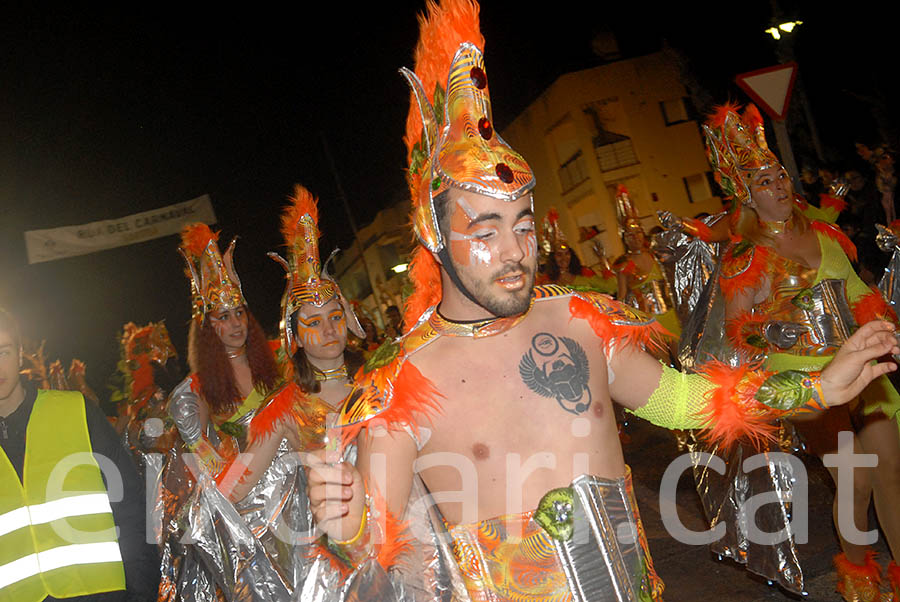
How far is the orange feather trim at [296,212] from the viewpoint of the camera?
17.3 ft

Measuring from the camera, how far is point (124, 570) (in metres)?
3.50

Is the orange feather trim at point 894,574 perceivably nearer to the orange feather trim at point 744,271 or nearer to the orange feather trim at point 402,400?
the orange feather trim at point 744,271

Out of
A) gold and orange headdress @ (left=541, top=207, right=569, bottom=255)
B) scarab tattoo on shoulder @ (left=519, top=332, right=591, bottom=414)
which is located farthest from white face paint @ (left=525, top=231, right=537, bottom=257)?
gold and orange headdress @ (left=541, top=207, right=569, bottom=255)

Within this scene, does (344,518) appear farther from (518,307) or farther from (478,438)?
(518,307)

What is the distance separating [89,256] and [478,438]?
19548 millimetres

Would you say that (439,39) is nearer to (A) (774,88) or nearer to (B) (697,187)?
(A) (774,88)

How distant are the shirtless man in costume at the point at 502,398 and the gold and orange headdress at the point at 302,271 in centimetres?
235

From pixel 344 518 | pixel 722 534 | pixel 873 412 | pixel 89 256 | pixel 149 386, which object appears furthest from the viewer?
pixel 89 256

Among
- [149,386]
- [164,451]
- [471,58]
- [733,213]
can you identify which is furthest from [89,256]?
[471,58]

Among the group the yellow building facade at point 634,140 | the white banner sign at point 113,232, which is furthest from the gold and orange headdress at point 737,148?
the yellow building facade at point 634,140

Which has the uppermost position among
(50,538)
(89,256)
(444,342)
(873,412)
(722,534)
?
(89,256)

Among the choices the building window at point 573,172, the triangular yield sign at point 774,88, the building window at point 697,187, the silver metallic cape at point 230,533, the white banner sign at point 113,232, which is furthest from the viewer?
the building window at point 573,172

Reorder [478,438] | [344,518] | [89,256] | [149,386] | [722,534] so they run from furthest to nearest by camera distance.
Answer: [89,256] < [149,386] < [722,534] < [478,438] < [344,518]

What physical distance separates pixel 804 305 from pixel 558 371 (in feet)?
9.01
